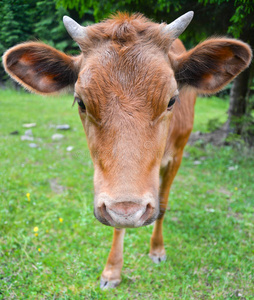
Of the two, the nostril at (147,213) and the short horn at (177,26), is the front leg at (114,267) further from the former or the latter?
the short horn at (177,26)

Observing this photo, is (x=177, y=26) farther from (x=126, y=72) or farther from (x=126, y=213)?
(x=126, y=213)

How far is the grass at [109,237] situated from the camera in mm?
3072

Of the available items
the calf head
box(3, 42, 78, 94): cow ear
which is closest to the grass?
box(3, 42, 78, 94): cow ear

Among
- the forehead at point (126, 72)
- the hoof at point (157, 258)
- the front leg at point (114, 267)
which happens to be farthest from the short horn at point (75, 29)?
the hoof at point (157, 258)

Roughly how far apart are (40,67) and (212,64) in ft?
5.69

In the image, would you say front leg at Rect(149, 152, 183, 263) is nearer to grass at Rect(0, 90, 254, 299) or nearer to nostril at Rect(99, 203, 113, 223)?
grass at Rect(0, 90, 254, 299)

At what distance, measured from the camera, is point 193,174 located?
6383mm

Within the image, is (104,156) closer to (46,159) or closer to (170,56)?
(170,56)

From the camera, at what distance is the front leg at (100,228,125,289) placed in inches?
124

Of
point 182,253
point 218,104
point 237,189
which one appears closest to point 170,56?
point 182,253

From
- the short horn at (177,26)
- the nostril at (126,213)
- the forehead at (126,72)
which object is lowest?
the nostril at (126,213)

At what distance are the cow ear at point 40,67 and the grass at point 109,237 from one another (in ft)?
1.26

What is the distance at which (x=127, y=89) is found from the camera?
207 cm

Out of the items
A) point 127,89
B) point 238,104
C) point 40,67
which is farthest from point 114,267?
point 238,104
